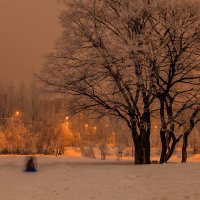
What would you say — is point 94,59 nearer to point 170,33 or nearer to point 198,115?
point 170,33

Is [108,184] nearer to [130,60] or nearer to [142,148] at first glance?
[130,60]

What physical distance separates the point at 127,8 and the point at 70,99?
19.2ft

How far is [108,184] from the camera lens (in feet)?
52.0

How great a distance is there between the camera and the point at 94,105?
24016 millimetres

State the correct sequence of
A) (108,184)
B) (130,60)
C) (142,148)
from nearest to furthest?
(108,184), (130,60), (142,148)

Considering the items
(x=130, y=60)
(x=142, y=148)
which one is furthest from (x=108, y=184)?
(x=142, y=148)

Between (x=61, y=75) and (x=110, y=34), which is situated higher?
(x=110, y=34)

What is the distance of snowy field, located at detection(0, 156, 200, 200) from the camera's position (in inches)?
527

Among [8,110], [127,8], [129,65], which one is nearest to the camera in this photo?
[129,65]

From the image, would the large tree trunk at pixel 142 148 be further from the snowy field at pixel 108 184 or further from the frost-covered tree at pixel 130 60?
the snowy field at pixel 108 184

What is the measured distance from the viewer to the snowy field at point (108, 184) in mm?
13388

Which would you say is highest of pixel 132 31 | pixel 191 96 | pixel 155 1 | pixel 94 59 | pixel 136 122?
pixel 155 1

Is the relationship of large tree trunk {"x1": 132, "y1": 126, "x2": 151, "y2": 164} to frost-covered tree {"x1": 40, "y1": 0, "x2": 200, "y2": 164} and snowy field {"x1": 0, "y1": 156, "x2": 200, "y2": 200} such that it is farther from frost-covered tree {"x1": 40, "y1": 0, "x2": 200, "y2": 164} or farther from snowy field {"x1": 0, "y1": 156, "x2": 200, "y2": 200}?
snowy field {"x1": 0, "y1": 156, "x2": 200, "y2": 200}

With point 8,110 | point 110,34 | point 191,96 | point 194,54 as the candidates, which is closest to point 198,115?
point 191,96
